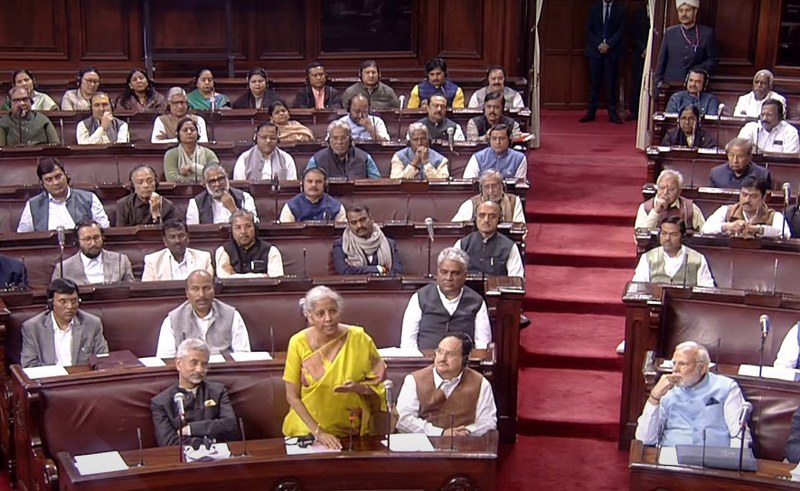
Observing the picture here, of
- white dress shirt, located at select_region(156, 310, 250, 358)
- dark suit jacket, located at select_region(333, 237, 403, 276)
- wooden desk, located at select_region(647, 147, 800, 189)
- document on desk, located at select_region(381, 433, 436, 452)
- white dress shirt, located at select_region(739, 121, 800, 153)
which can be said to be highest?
white dress shirt, located at select_region(739, 121, 800, 153)

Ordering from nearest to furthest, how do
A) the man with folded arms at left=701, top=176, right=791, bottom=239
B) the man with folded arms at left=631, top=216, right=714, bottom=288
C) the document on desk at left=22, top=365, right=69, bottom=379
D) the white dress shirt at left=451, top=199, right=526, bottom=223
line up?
the document on desk at left=22, top=365, right=69, bottom=379, the man with folded arms at left=631, top=216, right=714, bottom=288, the man with folded arms at left=701, top=176, right=791, bottom=239, the white dress shirt at left=451, top=199, right=526, bottom=223

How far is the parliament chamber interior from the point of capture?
16.0ft

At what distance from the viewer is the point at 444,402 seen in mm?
5078

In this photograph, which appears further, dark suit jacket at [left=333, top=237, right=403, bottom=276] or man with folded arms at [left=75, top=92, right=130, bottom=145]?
man with folded arms at [left=75, top=92, right=130, bottom=145]

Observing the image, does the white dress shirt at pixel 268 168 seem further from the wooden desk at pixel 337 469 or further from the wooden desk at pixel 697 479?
the wooden desk at pixel 697 479

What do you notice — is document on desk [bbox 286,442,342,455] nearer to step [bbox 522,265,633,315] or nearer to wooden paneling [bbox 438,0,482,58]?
step [bbox 522,265,633,315]

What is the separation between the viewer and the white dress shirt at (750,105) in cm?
873

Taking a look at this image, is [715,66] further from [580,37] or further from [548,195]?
[580,37]

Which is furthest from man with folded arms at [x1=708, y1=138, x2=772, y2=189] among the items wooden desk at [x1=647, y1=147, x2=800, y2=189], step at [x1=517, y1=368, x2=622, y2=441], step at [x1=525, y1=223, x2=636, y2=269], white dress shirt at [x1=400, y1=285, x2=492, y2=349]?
white dress shirt at [x1=400, y1=285, x2=492, y2=349]

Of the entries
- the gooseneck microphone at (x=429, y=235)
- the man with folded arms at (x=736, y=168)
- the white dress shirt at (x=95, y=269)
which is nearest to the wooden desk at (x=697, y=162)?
the man with folded arms at (x=736, y=168)

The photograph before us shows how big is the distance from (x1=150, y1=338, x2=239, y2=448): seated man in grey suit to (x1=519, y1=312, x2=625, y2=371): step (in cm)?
214

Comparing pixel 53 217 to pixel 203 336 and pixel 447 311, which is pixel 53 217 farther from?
pixel 447 311

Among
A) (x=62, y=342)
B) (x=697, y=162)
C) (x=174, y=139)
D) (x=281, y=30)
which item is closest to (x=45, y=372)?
(x=62, y=342)

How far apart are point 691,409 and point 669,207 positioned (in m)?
2.05
